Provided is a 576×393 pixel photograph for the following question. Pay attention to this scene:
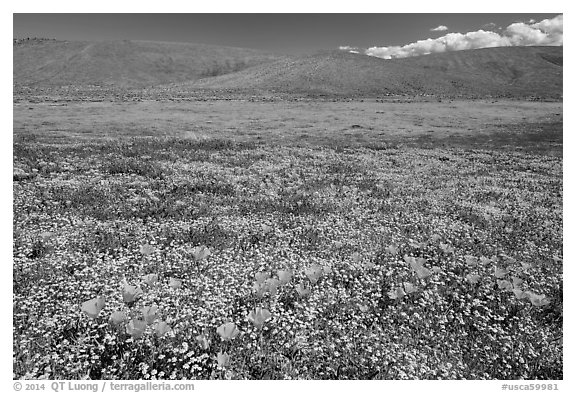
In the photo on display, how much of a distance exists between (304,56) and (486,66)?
7005 centimetres

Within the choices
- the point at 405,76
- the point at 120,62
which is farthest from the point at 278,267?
the point at 120,62

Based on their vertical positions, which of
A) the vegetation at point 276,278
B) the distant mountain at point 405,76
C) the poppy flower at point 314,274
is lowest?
the vegetation at point 276,278

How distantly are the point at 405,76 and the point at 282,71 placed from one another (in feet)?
106

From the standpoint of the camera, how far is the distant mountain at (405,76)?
9179 centimetres

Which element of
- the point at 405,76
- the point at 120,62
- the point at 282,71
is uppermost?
the point at 120,62

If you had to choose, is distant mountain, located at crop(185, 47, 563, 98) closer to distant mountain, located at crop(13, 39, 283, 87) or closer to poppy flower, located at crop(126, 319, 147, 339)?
distant mountain, located at crop(13, 39, 283, 87)

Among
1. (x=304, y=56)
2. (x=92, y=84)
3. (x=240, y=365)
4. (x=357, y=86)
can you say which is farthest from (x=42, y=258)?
(x=304, y=56)

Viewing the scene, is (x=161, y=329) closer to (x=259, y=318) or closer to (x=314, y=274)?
(x=259, y=318)

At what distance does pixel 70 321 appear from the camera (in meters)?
4.54

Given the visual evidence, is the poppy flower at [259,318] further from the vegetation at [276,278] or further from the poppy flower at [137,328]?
the poppy flower at [137,328]

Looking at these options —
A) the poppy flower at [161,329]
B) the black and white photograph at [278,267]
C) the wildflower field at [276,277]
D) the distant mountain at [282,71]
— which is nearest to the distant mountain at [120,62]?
the distant mountain at [282,71]

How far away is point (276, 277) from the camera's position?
570 cm

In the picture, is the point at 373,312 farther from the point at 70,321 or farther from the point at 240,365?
the point at 70,321

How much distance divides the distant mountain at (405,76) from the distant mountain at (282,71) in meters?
0.24
